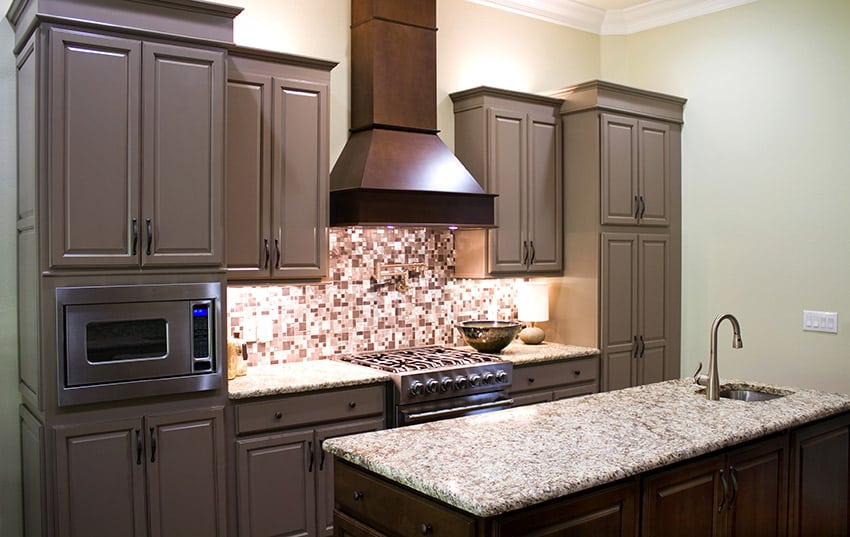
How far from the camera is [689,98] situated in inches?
217

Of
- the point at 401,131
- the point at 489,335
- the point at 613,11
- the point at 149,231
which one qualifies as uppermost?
the point at 613,11

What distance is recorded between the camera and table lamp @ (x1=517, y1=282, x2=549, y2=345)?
17.0 feet

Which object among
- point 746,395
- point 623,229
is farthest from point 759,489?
point 623,229

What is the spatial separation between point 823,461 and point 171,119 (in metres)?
3.14

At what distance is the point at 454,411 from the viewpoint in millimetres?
4281

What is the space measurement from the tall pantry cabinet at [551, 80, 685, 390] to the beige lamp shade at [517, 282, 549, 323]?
0.18 metres

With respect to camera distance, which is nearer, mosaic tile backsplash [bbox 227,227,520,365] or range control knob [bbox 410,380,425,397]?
range control knob [bbox 410,380,425,397]

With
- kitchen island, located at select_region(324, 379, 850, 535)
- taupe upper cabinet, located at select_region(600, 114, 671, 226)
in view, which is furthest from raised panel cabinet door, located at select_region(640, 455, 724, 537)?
taupe upper cabinet, located at select_region(600, 114, 671, 226)

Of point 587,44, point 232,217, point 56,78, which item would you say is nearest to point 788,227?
point 587,44

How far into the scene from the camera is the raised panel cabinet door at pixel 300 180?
4.07 m

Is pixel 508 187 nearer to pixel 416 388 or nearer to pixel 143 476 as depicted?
pixel 416 388

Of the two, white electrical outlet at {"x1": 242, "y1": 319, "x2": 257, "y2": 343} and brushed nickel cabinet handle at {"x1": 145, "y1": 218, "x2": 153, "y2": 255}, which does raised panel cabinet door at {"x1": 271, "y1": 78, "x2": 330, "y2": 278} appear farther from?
brushed nickel cabinet handle at {"x1": 145, "y1": 218, "x2": 153, "y2": 255}

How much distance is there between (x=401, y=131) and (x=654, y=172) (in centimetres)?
192

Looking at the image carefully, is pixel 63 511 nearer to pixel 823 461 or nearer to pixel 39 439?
pixel 39 439
